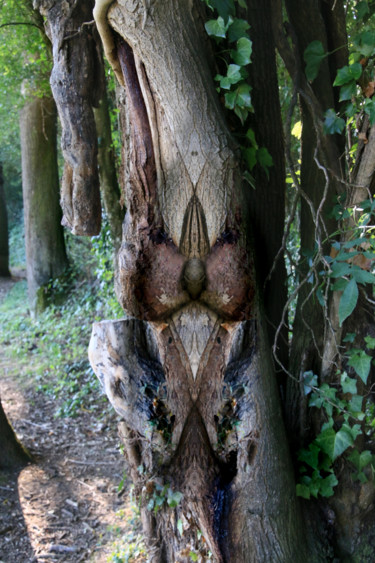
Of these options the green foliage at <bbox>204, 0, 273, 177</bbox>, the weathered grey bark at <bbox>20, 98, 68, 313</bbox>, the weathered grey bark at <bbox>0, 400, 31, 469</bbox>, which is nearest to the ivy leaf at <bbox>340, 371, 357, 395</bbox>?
the green foliage at <bbox>204, 0, 273, 177</bbox>

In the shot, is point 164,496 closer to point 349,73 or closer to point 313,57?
point 349,73

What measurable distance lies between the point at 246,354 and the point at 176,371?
1.16 feet

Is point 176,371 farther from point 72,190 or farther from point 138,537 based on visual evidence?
point 138,537

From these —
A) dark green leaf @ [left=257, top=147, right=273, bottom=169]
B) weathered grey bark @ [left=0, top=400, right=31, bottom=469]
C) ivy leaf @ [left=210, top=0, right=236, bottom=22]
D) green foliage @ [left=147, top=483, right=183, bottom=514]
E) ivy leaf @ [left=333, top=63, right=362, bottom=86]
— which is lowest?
weathered grey bark @ [left=0, top=400, right=31, bottom=469]

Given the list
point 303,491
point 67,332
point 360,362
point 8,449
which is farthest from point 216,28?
point 67,332

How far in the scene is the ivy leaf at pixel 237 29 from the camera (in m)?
2.37

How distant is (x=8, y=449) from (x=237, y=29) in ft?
13.2

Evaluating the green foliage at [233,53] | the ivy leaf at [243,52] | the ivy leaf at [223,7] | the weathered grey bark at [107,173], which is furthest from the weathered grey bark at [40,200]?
the ivy leaf at [223,7]

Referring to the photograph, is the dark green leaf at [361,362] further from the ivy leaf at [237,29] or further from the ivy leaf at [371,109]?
the ivy leaf at [237,29]

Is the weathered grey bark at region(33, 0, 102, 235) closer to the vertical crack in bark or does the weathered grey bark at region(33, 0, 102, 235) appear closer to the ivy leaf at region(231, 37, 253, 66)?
the vertical crack in bark

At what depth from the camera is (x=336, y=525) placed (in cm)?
284

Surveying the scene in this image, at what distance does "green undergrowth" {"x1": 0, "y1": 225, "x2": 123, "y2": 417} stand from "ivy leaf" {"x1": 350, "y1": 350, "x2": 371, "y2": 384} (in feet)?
10.9

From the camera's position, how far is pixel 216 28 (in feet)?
7.54

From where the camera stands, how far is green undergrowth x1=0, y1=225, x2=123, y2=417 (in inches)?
249
